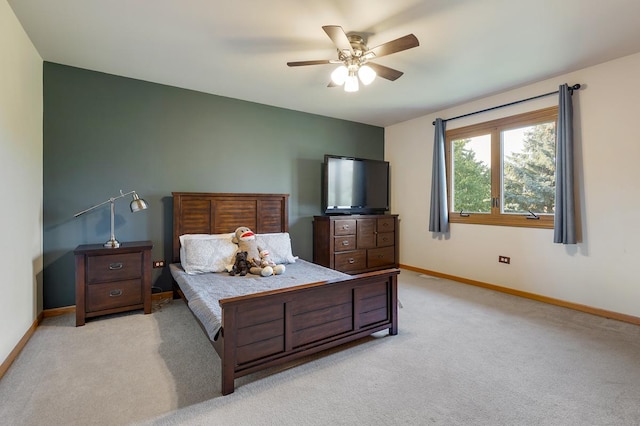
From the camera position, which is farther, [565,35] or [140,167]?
[140,167]

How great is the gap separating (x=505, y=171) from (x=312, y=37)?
10.3ft

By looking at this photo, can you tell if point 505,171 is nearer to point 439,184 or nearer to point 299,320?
point 439,184

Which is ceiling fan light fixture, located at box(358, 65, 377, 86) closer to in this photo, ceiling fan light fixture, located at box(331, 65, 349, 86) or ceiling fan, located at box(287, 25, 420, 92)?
ceiling fan, located at box(287, 25, 420, 92)

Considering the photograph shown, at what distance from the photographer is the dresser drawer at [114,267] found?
2.97 metres

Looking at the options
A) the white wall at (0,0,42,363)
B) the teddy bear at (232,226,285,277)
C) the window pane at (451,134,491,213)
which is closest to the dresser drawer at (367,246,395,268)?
the window pane at (451,134,491,213)

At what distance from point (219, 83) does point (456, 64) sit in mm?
2724

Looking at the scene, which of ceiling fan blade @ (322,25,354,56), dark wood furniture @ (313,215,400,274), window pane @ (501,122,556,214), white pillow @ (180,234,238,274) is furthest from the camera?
dark wood furniture @ (313,215,400,274)

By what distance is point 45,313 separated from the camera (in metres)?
3.12

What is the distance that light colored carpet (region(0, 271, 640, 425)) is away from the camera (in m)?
1.70

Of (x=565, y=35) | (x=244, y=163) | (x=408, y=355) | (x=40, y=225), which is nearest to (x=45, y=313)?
(x=40, y=225)

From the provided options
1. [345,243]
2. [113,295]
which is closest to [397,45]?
[345,243]

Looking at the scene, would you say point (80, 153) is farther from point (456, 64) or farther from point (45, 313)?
point (456, 64)

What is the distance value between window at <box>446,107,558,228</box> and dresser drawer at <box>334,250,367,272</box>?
1534 millimetres

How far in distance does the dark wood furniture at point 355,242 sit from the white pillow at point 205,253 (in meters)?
1.55
